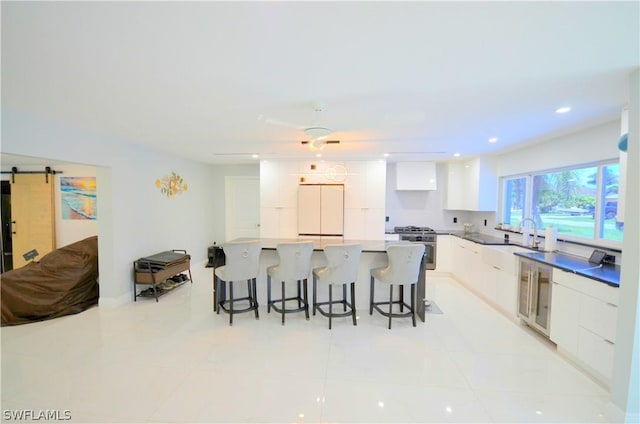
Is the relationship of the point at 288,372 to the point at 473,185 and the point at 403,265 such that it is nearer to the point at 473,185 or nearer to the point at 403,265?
the point at 403,265

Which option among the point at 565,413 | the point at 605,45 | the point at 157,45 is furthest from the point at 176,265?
the point at 605,45

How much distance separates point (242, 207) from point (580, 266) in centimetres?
585

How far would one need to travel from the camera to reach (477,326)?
3.30 m

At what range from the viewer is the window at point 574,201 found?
294cm

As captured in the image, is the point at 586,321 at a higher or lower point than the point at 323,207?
lower

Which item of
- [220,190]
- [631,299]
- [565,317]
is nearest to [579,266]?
[565,317]

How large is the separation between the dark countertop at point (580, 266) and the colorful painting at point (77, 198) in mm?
6683

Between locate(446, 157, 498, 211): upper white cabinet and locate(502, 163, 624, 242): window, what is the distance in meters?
0.34

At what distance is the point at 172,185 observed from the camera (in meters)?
4.99

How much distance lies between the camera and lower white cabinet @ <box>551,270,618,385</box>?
2158mm

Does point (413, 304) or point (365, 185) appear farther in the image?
point (365, 185)

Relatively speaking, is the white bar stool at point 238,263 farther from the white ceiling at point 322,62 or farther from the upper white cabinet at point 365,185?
the upper white cabinet at point 365,185

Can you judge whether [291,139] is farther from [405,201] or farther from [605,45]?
[405,201]

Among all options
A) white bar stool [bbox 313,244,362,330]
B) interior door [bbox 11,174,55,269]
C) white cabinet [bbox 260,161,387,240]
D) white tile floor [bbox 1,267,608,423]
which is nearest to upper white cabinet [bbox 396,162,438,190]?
white cabinet [bbox 260,161,387,240]
